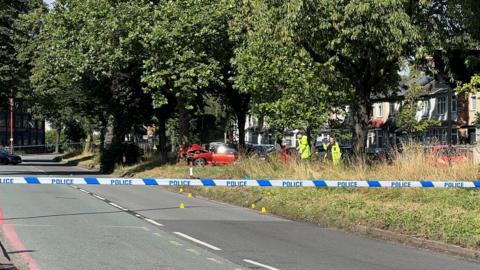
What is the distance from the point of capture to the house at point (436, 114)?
50.9m

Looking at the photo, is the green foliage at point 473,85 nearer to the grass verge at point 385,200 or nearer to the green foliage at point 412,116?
the grass verge at point 385,200

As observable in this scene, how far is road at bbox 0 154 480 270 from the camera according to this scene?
8.70 meters

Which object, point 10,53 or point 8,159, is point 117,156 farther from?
point 8,159

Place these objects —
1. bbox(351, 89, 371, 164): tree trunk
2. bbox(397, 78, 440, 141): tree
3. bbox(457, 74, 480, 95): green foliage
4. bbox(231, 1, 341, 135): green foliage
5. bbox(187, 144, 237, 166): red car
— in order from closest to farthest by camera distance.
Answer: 1. bbox(457, 74, 480, 95): green foliage
2. bbox(351, 89, 371, 164): tree trunk
3. bbox(231, 1, 341, 135): green foliage
4. bbox(187, 144, 237, 166): red car
5. bbox(397, 78, 440, 141): tree

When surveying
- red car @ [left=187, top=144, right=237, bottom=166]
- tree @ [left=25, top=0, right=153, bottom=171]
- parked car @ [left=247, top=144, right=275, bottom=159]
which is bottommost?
red car @ [left=187, top=144, right=237, bottom=166]

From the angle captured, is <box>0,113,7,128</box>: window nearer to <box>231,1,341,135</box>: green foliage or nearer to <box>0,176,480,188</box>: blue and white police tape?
<box>231,1,341,135</box>: green foliage

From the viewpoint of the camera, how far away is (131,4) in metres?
29.0

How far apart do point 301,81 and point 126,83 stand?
12.0m

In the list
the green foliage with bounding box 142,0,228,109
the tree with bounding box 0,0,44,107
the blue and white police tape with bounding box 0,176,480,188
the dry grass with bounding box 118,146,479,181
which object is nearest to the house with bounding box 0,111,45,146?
the tree with bounding box 0,0,44,107

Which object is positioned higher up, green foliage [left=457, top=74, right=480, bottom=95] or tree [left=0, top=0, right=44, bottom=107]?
tree [left=0, top=0, right=44, bottom=107]

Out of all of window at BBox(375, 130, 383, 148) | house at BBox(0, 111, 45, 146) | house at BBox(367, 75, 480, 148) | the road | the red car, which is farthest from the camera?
house at BBox(0, 111, 45, 146)

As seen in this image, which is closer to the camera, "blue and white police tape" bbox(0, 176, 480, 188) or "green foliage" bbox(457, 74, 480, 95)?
"blue and white police tape" bbox(0, 176, 480, 188)

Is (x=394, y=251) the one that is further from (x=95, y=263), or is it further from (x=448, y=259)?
(x=95, y=263)

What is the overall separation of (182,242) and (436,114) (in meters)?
50.2
